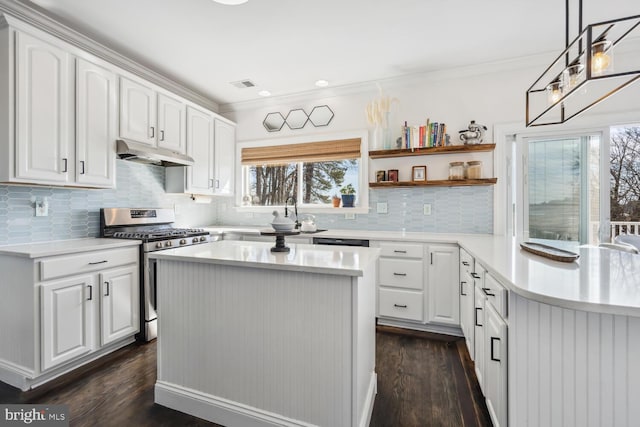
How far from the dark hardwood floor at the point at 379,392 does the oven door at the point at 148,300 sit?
0.15 metres

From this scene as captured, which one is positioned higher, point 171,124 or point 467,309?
point 171,124

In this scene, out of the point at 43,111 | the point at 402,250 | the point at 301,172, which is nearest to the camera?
the point at 43,111

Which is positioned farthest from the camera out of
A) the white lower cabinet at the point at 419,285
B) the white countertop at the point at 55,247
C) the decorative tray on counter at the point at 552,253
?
the white lower cabinet at the point at 419,285

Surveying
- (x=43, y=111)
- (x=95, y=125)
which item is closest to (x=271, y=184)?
(x=95, y=125)

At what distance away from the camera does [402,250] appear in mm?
2887

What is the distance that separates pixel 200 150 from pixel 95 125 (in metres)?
1.27

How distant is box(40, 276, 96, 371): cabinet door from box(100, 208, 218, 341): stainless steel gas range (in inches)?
17.5

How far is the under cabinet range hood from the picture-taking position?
2662 mm

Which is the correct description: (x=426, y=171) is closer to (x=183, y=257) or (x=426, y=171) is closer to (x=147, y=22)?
(x=183, y=257)

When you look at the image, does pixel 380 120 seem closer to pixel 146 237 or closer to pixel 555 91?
pixel 555 91

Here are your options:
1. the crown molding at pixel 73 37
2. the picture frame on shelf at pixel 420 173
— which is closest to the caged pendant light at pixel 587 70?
the picture frame on shelf at pixel 420 173

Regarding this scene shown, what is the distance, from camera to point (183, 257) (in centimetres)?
166

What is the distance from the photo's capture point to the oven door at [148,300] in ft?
8.67

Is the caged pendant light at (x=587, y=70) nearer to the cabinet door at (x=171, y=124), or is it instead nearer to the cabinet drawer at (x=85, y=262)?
the cabinet drawer at (x=85, y=262)
